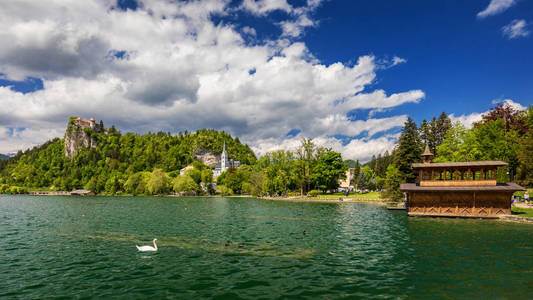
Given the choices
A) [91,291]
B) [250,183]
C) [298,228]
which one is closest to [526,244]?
[298,228]

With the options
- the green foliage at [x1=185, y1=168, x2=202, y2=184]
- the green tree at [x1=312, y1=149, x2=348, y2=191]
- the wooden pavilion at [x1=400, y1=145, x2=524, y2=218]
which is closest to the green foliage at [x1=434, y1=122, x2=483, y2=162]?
the wooden pavilion at [x1=400, y1=145, x2=524, y2=218]

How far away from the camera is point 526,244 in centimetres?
2066

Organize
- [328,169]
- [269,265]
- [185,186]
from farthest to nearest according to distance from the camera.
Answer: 1. [185,186]
2. [328,169]
3. [269,265]

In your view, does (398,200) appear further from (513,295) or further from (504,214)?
(513,295)

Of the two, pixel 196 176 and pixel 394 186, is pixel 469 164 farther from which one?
pixel 196 176

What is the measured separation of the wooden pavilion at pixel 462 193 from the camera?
3577 centimetres

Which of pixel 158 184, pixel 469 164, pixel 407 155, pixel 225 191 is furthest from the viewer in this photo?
pixel 158 184

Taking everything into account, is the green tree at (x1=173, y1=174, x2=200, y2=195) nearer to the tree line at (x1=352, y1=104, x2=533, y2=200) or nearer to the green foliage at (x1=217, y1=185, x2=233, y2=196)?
the green foliage at (x1=217, y1=185, x2=233, y2=196)

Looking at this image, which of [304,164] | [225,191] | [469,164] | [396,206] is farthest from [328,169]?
[469,164]

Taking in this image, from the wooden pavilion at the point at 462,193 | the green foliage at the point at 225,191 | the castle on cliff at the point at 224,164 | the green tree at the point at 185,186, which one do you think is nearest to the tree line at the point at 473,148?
the wooden pavilion at the point at 462,193

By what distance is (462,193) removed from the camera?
37438 millimetres

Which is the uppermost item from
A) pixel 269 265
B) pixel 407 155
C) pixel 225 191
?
pixel 407 155

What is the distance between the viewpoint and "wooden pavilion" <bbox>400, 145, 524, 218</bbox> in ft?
117

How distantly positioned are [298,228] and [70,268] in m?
19.8
